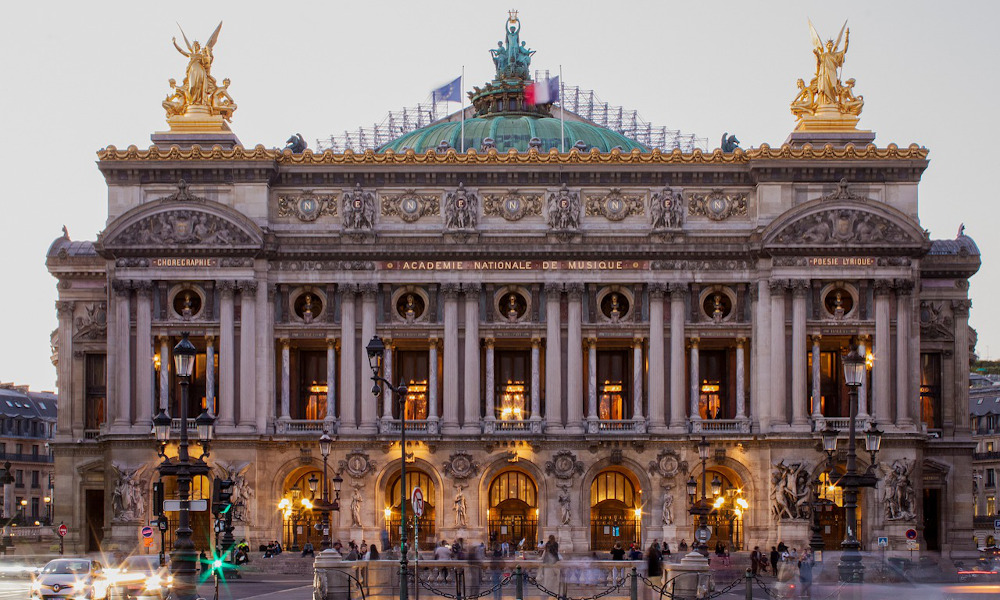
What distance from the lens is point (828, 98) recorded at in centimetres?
9056

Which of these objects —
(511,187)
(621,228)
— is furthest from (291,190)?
(621,228)

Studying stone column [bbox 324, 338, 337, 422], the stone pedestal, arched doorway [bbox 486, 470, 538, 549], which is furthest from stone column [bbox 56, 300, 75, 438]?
the stone pedestal

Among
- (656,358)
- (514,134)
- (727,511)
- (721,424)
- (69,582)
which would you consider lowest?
(727,511)

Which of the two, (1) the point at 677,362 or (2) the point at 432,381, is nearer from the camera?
(1) the point at 677,362

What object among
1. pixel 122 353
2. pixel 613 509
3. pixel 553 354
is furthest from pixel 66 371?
pixel 613 509

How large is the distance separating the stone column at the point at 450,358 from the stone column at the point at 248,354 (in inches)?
392

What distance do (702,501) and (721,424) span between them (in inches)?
400

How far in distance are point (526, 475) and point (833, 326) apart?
17940mm

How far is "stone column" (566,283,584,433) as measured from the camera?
87062 millimetres

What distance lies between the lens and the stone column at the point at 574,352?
87.1 m

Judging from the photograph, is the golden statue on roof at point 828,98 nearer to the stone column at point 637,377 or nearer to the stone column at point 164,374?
the stone column at point 637,377

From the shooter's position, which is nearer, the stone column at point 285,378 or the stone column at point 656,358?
the stone column at point 656,358

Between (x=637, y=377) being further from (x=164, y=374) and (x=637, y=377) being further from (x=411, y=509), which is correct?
(x=164, y=374)

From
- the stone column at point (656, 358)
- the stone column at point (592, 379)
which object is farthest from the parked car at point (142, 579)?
the stone column at point (656, 358)
